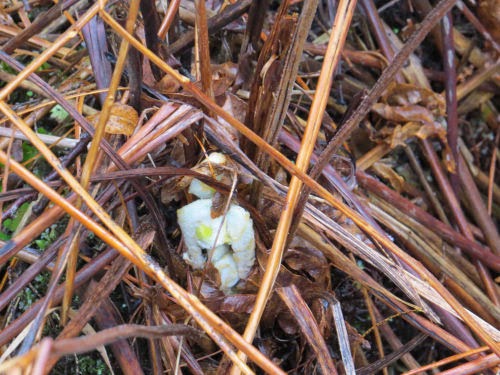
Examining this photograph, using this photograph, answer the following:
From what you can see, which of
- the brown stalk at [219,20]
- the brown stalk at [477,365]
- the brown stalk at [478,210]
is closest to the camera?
the brown stalk at [477,365]

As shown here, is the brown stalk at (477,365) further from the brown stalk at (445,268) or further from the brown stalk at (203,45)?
the brown stalk at (203,45)

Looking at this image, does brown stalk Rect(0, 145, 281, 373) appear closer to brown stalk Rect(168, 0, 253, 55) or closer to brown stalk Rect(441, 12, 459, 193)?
brown stalk Rect(168, 0, 253, 55)

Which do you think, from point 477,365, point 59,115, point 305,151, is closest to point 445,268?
point 477,365

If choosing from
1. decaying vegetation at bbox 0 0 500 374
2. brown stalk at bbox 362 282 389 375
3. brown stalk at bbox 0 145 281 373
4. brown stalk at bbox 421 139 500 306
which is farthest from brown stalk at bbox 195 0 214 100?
brown stalk at bbox 421 139 500 306

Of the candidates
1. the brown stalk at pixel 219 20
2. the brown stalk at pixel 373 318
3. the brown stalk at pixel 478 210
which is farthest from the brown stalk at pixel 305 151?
the brown stalk at pixel 478 210

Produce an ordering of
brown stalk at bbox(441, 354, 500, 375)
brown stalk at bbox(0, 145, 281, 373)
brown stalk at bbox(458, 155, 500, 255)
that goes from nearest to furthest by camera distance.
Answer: brown stalk at bbox(0, 145, 281, 373)
brown stalk at bbox(441, 354, 500, 375)
brown stalk at bbox(458, 155, 500, 255)

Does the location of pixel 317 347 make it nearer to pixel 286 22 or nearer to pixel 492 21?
pixel 286 22

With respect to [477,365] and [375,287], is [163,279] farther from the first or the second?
[477,365]

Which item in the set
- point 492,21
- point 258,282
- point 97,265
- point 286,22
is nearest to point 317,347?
point 258,282
